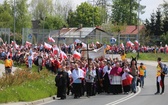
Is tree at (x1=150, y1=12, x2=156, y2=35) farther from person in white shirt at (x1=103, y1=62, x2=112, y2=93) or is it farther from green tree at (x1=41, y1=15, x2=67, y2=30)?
person in white shirt at (x1=103, y1=62, x2=112, y2=93)

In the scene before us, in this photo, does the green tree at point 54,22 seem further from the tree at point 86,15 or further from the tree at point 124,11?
the tree at point 124,11

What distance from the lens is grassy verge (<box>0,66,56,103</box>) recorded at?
20288 millimetres

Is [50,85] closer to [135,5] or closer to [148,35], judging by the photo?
[148,35]

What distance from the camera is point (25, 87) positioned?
73.3 ft

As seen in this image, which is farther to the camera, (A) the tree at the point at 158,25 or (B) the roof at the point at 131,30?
(B) the roof at the point at 131,30

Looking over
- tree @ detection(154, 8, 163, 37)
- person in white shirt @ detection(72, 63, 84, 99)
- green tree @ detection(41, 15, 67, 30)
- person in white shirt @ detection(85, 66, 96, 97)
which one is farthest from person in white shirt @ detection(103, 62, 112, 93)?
green tree @ detection(41, 15, 67, 30)

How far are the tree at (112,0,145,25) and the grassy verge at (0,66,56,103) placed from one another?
90.8 meters

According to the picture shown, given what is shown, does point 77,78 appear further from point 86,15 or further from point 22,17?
point 86,15

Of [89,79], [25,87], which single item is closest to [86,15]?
[89,79]

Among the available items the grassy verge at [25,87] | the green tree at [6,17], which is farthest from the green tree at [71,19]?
the grassy verge at [25,87]

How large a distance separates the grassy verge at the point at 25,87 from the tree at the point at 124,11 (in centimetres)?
9079

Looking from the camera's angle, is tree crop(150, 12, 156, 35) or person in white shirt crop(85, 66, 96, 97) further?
tree crop(150, 12, 156, 35)

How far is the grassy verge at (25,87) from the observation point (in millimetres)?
20288

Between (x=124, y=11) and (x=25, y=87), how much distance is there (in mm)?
96572
